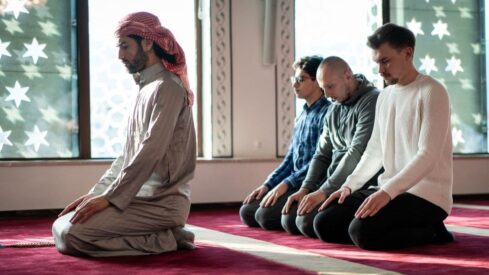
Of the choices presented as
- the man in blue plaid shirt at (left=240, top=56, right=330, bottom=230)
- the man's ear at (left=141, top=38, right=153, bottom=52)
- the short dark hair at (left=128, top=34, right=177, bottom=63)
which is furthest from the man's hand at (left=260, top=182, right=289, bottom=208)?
the man's ear at (left=141, top=38, right=153, bottom=52)

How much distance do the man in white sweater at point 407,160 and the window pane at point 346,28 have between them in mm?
3801

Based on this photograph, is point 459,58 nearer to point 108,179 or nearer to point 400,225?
point 400,225

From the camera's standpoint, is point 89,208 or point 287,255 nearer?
point 89,208

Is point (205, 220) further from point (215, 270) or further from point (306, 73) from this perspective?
point (215, 270)

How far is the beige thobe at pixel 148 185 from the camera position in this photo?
129 inches

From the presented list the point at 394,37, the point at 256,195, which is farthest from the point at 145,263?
the point at 256,195

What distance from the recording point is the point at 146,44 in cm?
347

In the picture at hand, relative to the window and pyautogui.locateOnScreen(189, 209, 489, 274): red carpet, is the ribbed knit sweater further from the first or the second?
the window

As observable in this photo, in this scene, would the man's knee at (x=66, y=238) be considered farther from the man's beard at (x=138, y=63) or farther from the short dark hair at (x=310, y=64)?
the short dark hair at (x=310, y=64)

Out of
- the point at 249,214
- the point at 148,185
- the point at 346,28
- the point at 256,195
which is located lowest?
the point at 249,214

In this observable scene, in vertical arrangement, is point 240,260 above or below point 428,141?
below

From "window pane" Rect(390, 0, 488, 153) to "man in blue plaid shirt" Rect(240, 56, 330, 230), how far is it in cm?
339

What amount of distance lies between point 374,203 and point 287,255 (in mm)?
437

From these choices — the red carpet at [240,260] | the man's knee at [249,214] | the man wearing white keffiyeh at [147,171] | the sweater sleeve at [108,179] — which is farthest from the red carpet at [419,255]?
the sweater sleeve at [108,179]
